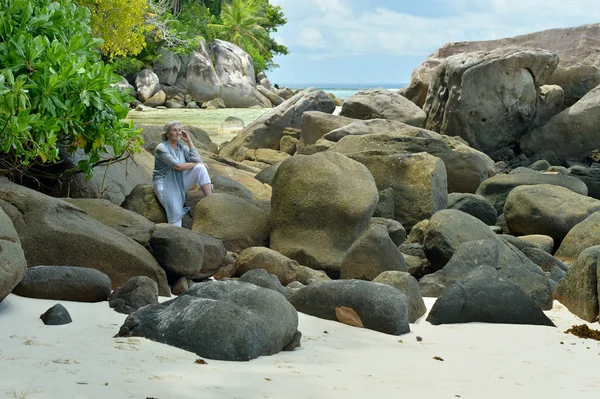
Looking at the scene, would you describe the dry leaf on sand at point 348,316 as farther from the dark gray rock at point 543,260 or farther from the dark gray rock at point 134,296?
the dark gray rock at point 543,260

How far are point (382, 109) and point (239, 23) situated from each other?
41060mm

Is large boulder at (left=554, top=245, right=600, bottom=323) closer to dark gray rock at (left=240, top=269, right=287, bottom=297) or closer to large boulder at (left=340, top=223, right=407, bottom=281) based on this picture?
large boulder at (left=340, top=223, right=407, bottom=281)

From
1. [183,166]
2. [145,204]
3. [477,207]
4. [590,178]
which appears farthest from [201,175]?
[590,178]

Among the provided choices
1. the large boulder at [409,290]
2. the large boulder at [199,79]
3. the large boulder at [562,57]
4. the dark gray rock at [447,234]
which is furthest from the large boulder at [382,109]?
the large boulder at [199,79]

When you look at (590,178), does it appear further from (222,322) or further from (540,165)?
(222,322)

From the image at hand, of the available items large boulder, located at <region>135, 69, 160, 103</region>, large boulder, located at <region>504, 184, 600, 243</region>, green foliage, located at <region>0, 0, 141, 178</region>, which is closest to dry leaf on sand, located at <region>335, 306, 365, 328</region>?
green foliage, located at <region>0, 0, 141, 178</region>

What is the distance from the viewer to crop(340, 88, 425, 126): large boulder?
2003 cm

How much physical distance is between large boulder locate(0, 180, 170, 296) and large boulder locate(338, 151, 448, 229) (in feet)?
17.5

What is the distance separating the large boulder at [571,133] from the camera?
68.9 ft

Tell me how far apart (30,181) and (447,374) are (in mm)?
5618

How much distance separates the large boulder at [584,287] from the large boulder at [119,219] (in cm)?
363

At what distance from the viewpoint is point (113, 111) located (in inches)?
291

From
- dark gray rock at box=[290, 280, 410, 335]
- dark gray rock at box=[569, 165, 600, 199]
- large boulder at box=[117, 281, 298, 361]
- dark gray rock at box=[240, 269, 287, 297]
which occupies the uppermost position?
large boulder at box=[117, 281, 298, 361]

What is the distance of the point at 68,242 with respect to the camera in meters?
6.44
